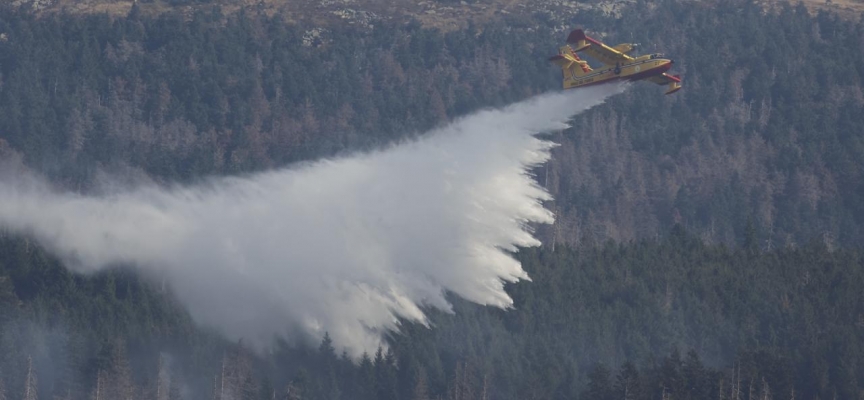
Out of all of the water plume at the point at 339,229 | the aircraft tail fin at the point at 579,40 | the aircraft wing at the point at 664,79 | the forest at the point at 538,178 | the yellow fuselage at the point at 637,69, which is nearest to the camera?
the yellow fuselage at the point at 637,69

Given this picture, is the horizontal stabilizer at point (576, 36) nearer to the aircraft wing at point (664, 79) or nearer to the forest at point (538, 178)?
the aircraft wing at point (664, 79)

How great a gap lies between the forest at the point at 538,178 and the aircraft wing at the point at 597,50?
1399 cm

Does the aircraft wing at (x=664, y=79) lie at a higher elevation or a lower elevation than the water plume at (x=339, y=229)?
higher

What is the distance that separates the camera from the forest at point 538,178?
83562 millimetres

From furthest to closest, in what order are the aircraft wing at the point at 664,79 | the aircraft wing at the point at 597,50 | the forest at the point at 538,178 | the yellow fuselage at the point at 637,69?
1. the forest at the point at 538,178
2. the aircraft wing at the point at 664,79
3. the aircraft wing at the point at 597,50
4. the yellow fuselage at the point at 637,69

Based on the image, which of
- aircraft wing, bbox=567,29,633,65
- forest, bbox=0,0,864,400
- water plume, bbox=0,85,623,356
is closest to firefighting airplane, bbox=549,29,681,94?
aircraft wing, bbox=567,29,633,65

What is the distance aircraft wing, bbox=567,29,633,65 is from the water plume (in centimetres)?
223

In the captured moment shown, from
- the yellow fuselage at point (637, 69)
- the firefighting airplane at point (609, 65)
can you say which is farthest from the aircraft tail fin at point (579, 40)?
the yellow fuselage at point (637, 69)

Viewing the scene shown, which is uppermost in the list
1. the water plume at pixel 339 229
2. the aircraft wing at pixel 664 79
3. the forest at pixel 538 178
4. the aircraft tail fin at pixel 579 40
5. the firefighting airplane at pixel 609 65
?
the aircraft tail fin at pixel 579 40

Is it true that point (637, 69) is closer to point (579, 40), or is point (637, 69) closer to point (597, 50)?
point (597, 50)

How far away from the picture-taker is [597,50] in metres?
74.5

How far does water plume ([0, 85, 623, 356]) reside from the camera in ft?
250

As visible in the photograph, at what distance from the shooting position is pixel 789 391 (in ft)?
271

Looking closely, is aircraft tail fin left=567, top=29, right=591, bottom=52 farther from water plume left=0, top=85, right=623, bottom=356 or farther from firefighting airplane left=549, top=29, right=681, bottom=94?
water plume left=0, top=85, right=623, bottom=356
